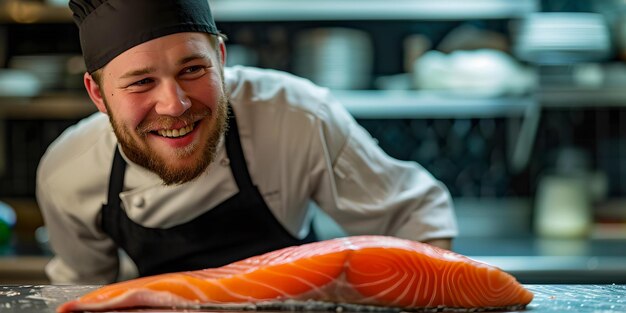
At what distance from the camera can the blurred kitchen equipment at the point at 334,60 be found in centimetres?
400

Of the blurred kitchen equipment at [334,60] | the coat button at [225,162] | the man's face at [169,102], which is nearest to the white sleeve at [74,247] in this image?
the coat button at [225,162]

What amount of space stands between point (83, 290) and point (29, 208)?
9.91 feet

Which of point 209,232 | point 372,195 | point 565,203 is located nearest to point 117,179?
point 209,232

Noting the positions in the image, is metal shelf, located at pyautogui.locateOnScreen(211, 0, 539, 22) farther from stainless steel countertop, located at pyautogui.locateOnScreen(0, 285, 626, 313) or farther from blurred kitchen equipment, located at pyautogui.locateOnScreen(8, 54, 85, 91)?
stainless steel countertop, located at pyautogui.locateOnScreen(0, 285, 626, 313)

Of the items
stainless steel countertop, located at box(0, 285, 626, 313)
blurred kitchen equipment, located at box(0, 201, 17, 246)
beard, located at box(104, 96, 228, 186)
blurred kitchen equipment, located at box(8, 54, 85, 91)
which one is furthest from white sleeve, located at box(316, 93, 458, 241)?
blurred kitchen equipment, located at box(8, 54, 85, 91)

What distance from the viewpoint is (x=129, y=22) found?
193 cm

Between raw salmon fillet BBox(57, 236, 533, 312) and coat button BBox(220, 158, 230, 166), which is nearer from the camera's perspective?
raw salmon fillet BBox(57, 236, 533, 312)

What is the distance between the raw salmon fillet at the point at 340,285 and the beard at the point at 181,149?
0.52m

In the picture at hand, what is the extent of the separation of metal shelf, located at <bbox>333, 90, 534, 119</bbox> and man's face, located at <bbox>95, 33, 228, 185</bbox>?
2.04 meters

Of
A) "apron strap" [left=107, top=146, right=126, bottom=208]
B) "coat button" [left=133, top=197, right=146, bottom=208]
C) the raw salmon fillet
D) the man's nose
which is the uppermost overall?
the man's nose

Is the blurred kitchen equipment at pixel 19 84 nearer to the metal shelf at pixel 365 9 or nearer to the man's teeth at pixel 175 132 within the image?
the metal shelf at pixel 365 9

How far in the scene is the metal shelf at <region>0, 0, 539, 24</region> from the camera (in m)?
4.08

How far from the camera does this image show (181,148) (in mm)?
1945

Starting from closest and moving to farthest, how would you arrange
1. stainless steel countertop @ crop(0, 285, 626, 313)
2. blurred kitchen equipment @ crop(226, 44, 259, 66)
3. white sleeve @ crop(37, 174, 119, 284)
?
stainless steel countertop @ crop(0, 285, 626, 313), white sleeve @ crop(37, 174, 119, 284), blurred kitchen equipment @ crop(226, 44, 259, 66)
